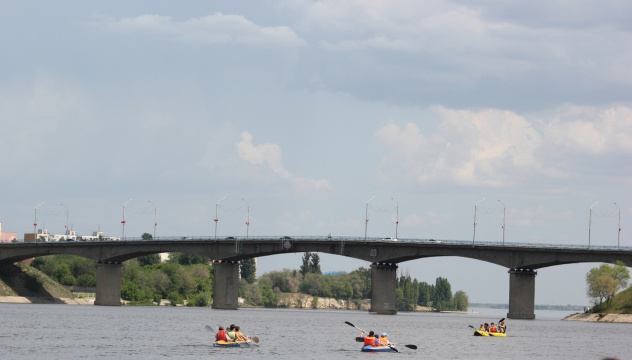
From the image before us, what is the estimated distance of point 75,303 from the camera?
655ft

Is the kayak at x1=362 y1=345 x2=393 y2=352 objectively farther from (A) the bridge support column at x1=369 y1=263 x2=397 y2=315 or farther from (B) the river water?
(A) the bridge support column at x1=369 y1=263 x2=397 y2=315

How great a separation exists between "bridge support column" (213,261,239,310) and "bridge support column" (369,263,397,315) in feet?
83.6

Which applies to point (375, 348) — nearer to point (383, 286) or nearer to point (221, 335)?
point (221, 335)

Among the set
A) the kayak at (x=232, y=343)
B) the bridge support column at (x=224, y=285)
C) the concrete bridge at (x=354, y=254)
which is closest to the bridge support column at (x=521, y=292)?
the concrete bridge at (x=354, y=254)

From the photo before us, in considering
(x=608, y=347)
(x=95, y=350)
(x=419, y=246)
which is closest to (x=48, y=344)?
(x=95, y=350)

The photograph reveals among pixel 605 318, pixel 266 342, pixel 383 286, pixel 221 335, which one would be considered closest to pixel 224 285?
pixel 383 286

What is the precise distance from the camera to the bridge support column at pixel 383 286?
163750 mm

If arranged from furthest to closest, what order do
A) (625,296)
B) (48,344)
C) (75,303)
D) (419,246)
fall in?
(75,303) < (625,296) < (419,246) < (48,344)

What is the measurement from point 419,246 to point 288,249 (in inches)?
922

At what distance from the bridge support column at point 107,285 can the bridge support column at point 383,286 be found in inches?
1947

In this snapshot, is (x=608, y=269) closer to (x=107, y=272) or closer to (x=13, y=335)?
(x=107, y=272)

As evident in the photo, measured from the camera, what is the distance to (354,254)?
166m

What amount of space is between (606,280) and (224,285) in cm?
6552

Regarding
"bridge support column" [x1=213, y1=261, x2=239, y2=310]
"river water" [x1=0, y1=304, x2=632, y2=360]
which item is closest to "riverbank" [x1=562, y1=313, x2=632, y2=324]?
"river water" [x1=0, y1=304, x2=632, y2=360]
